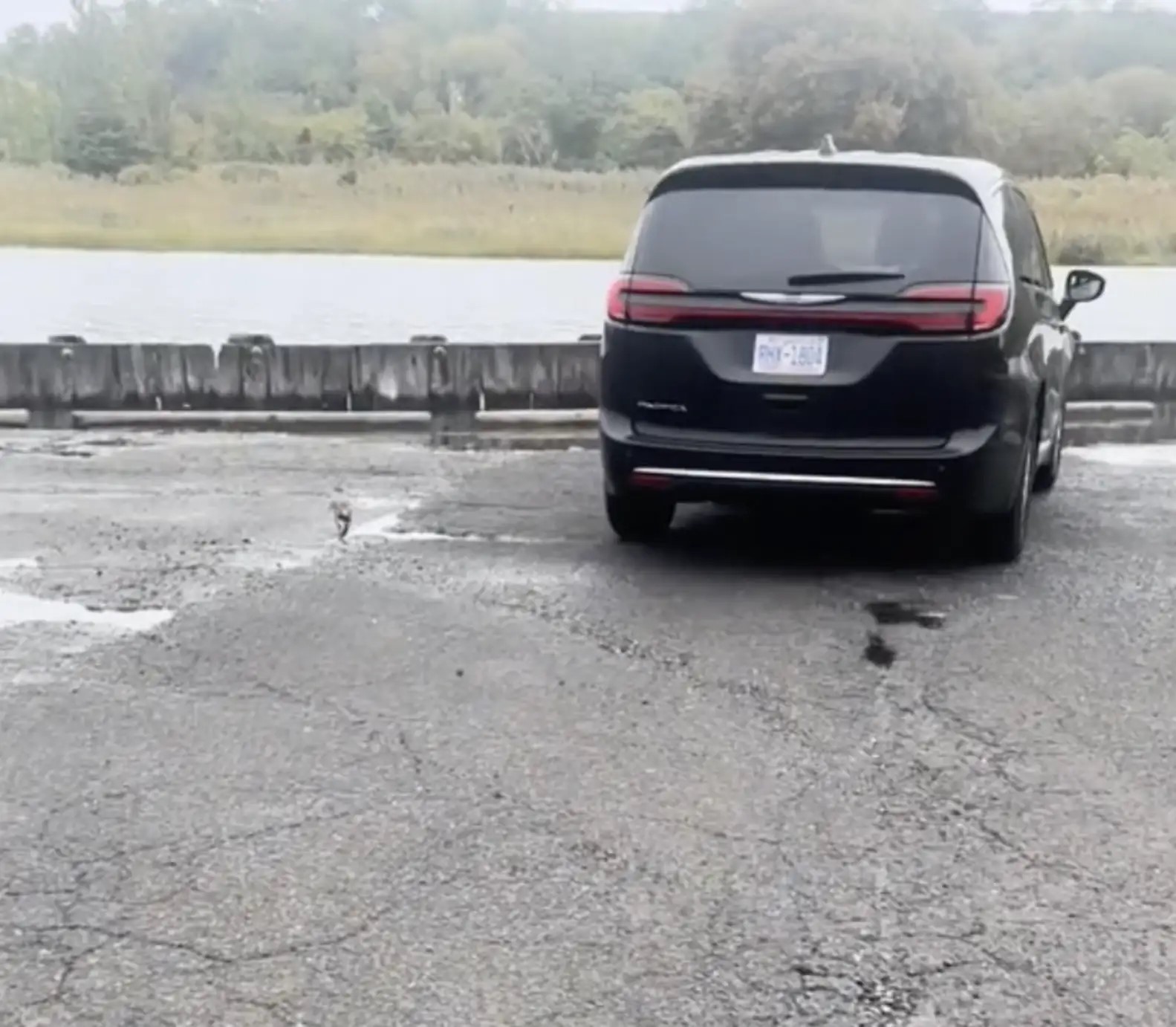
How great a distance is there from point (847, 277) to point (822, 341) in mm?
286

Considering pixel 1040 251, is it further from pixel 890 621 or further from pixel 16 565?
pixel 16 565

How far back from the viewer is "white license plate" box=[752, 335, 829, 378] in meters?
6.69

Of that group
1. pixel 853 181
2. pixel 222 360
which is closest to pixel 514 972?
pixel 853 181

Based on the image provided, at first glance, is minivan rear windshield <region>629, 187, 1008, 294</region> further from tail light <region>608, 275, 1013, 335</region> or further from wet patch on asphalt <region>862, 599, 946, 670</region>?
wet patch on asphalt <region>862, 599, 946, 670</region>

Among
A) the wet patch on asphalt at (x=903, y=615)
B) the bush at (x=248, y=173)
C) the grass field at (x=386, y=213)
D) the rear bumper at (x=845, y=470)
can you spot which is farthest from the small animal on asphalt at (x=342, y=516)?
the bush at (x=248, y=173)

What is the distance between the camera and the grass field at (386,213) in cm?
1884

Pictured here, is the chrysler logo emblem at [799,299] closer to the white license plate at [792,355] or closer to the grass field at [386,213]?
the white license plate at [792,355]

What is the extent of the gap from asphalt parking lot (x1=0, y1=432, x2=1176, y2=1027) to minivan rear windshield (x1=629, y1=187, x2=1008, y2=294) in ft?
4.24

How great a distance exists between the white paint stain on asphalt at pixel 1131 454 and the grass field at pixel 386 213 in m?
5.89

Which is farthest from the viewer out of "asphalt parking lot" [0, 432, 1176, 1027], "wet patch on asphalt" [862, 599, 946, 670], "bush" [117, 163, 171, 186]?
"bush" [117, 163, 171, 186]

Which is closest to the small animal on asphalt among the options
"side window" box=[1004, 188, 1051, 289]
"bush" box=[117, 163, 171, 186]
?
"side window" box=[1004, 188, 1051, 289]

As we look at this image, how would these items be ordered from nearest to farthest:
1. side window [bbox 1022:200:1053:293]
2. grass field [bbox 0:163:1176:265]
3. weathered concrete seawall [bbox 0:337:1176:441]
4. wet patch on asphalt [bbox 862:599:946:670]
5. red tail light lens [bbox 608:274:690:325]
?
A: wet patch on asphalt [bbox 862:599:946:670] → red tail light lens [bbox 608:274:690:325] → side window [bbox 1022:200:1053:293] → weathered concrete seawall [bbox 0:337:1176:441] → grass field [bbox 0:163:1176:265]

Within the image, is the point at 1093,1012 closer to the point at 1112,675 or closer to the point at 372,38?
the point at 1112,675

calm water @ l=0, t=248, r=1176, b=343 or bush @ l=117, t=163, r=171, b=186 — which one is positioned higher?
bush @ l=117, t=163, r=171, b=186
